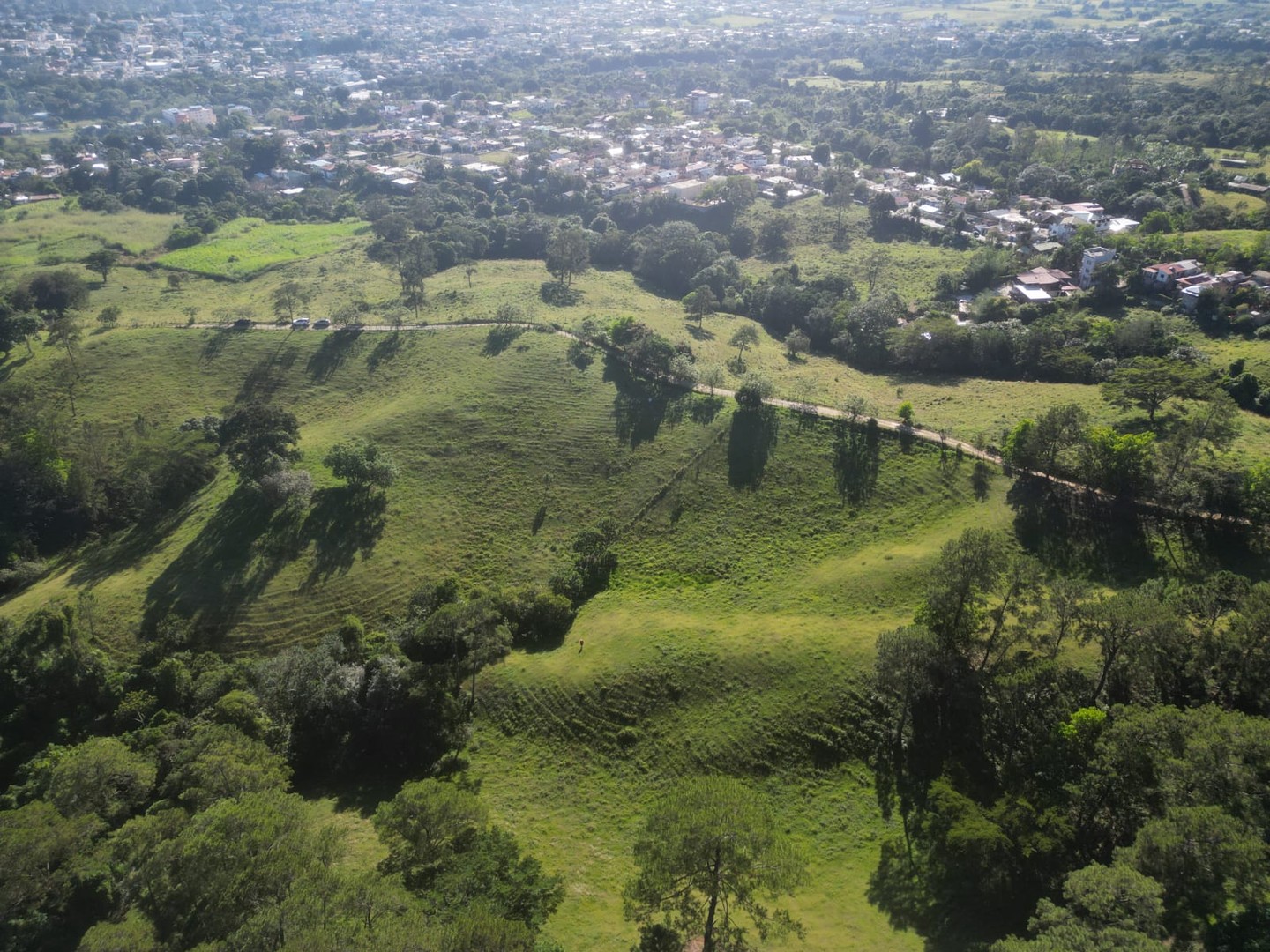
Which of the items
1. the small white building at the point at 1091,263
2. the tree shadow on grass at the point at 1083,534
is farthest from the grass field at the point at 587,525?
the small white building at the point at 1091,263

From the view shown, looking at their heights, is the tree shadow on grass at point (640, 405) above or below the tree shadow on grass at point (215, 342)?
below

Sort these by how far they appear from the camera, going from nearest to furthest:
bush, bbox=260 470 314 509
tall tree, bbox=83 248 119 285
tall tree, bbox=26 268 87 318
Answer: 1. bush, bbox=260 470 314 509
2. tall tree, bbox=26 268 87 318
3. tall tree, bbox=83 248 119 285

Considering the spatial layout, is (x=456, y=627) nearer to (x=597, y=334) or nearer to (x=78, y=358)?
(x=597, y=334)

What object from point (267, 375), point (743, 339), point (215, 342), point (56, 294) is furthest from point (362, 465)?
point (56, 294)

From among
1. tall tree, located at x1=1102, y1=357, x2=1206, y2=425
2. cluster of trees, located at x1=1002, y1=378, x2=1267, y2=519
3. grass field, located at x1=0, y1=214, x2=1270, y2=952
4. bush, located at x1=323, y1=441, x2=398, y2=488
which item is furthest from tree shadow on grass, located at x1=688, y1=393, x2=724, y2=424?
tall tree, located at x1=1102, y1=357, x2=1206, y2=425

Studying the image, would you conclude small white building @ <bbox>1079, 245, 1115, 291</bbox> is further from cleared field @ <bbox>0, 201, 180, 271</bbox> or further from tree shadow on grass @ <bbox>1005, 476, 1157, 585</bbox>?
cleared field @ <bbox>0, 201, 180, 271</bbox>

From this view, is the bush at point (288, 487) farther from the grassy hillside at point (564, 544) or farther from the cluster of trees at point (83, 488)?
the cluster of trees at point (83, 488)
